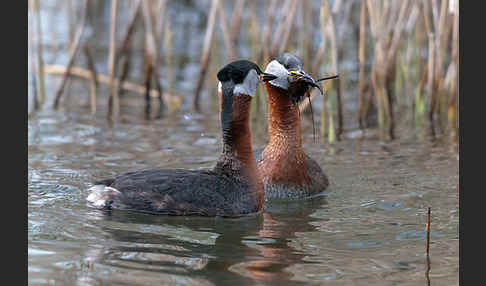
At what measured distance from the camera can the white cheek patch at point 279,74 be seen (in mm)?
8070

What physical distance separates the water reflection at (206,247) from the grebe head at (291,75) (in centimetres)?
131

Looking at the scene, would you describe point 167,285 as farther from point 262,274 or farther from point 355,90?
point 355,90

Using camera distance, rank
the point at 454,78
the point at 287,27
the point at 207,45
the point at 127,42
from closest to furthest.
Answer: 1. the point at 454,78
2. the point at 287,27
3. the point at 207,45
4. the point at 127,42

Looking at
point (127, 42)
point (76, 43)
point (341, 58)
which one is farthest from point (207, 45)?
point (341, 58)

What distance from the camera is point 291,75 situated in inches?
316

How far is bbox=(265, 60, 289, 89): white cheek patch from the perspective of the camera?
8070mm

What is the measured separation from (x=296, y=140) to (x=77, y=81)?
273 inches

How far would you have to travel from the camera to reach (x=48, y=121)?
11289 millimetres

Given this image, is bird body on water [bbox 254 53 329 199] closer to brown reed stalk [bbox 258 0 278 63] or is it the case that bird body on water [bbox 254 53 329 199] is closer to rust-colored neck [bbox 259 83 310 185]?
rust-colored neck [bbox 259 83 310 185]

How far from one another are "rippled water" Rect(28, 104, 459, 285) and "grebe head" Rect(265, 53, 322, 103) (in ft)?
3.66

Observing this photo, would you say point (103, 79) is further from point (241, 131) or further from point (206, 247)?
point (206, 247)

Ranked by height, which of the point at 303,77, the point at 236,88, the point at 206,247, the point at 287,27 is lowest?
the point at 206,247

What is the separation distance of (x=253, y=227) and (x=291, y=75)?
5.86 ft

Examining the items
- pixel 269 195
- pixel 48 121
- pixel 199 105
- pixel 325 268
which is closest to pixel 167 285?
pixel 325 268
